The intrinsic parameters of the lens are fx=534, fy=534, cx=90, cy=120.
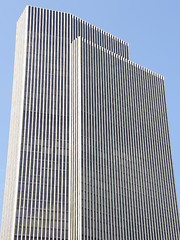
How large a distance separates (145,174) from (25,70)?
145ft

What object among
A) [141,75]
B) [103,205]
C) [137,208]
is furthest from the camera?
[141,75]

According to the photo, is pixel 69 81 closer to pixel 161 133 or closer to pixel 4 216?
pixel 161 133

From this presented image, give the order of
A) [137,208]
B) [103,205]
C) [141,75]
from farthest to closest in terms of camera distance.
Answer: [141,75] → [137,208] → [103,205]

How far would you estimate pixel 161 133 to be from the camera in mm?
156375

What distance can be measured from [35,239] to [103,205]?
18.6 m

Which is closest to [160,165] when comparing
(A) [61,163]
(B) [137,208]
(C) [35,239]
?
(B) [137,208]

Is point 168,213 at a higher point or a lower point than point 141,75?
lower

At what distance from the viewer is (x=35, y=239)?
425ft

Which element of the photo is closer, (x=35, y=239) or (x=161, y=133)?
(x=35, y=239)

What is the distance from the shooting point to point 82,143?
433ft

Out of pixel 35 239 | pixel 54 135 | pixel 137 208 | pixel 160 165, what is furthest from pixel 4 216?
pixel 160 165

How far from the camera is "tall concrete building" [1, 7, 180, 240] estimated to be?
427 feet

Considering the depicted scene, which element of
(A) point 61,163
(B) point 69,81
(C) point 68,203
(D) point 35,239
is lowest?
(D) point 35,239

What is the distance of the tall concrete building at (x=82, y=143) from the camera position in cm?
13025
